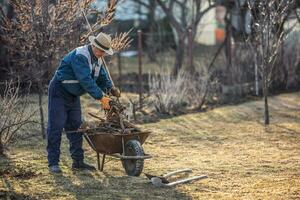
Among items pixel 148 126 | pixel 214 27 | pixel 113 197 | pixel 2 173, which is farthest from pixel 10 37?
pixel 214 27

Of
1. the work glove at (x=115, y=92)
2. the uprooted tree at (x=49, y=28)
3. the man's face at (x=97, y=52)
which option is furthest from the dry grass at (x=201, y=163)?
the man's face at (x=97, y=52)

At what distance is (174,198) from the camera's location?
23.1 ft

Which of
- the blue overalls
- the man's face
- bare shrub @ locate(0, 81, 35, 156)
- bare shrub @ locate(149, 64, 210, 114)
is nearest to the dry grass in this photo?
bare shrub @ locate(0, 81, 35, 156)

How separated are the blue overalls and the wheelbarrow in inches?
16.6

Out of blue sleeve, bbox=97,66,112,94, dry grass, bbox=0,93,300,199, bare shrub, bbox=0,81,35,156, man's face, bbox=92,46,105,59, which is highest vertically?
man's face, bbox=92,46,105,59

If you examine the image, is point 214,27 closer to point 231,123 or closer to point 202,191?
point 231,123

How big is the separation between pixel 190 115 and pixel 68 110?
18.1 feet

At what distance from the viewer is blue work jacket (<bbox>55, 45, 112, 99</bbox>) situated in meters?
8.01

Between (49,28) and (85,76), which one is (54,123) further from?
(49,28)

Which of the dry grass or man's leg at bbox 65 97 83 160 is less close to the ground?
man's leg at bbox 65 97 83 160

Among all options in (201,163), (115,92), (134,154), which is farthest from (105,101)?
(201,163)

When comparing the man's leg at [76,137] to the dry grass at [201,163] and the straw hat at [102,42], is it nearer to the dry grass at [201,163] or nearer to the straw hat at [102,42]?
the dry grass at [201,163]

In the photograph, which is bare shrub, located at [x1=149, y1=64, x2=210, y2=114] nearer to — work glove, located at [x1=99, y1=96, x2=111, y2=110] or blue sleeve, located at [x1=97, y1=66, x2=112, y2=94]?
blue sleeve, located at [x1=97, y1=66, x2=112, y2=94]

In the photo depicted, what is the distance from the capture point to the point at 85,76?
8031 mm
